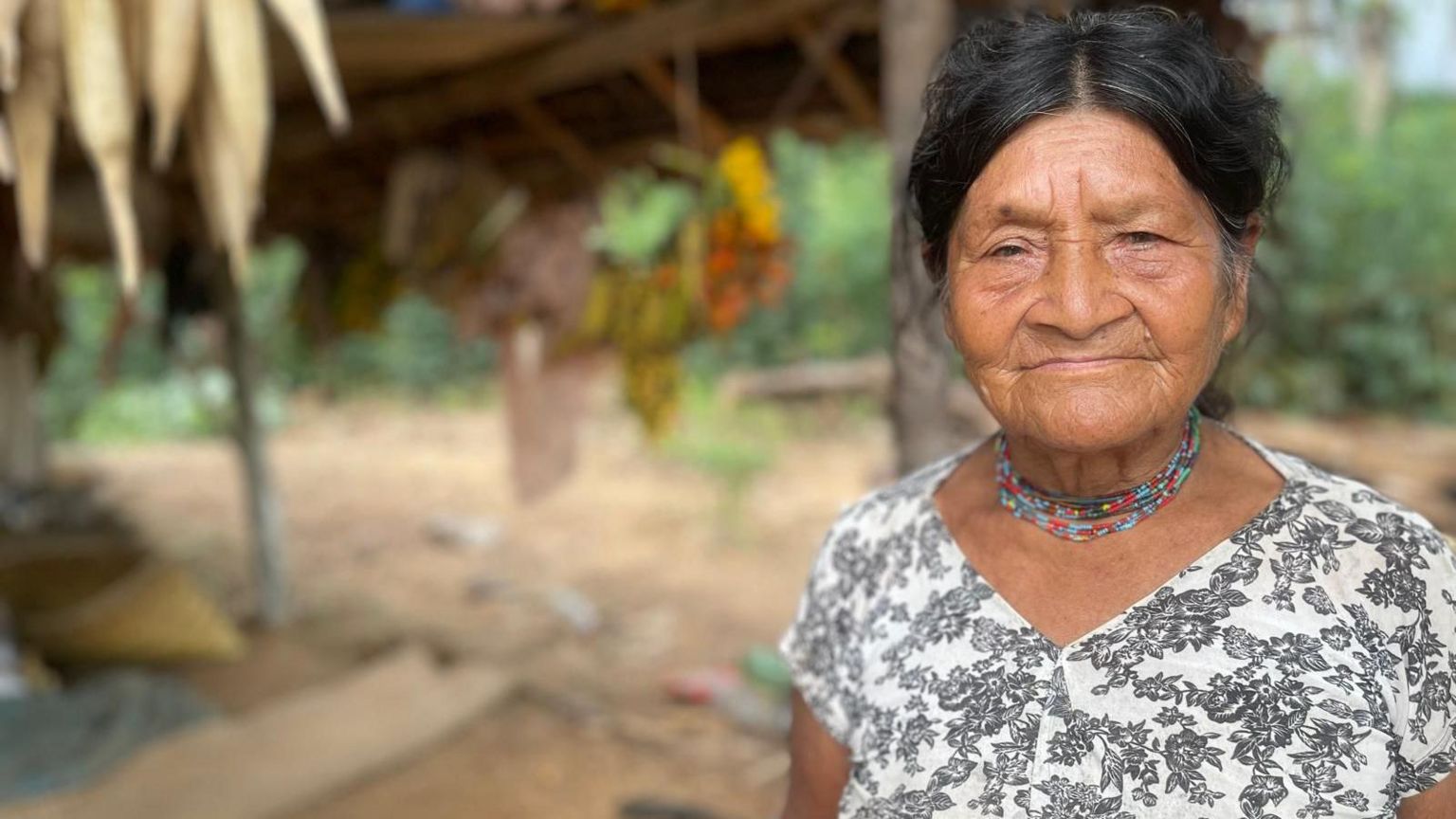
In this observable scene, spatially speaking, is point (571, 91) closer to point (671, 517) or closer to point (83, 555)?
point (83, 555)

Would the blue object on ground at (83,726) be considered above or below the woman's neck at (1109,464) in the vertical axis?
below

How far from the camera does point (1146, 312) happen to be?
90 cm

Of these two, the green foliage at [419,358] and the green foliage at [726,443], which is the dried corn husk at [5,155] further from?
the green foliage at [419,358]

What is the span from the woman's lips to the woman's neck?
9cm

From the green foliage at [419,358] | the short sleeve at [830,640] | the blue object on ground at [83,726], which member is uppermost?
the short sleeve at [830,640]

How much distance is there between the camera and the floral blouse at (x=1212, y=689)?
88 centimetres

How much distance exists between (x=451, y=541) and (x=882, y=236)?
5.81 metres

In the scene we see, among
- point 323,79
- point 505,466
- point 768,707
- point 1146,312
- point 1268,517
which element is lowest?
point 505,466

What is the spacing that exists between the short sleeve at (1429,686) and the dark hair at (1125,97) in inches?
12.9

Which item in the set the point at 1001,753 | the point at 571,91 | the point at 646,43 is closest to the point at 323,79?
the point at 1001,753

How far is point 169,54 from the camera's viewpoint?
5.34 ft

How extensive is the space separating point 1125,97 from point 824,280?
35.2 ft

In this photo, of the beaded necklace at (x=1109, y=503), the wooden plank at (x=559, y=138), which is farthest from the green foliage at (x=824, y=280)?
the beaded necklace at (x=1109, y=503)

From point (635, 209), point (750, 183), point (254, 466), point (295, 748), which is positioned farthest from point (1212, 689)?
point (254, 466)
